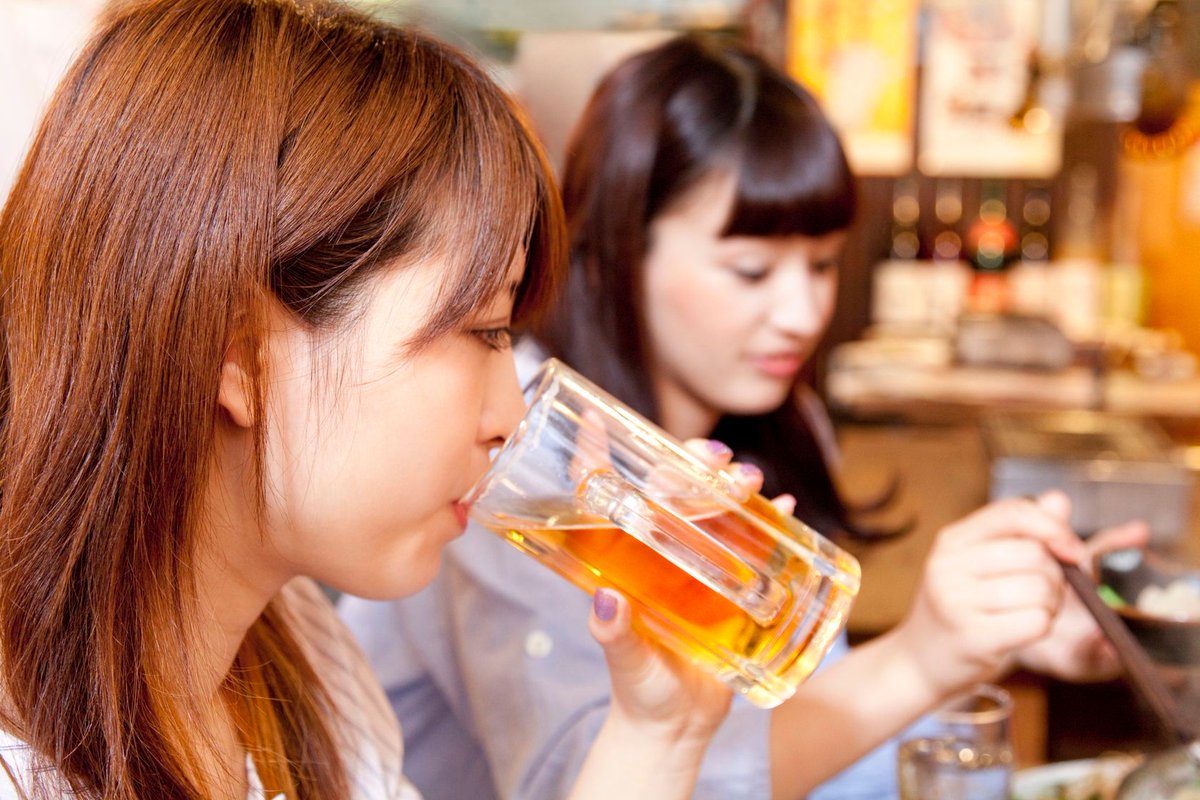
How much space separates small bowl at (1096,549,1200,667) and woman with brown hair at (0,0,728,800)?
550 millimetres

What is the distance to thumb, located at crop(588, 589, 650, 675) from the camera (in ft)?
2.87

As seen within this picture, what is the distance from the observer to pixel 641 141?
1.55 metres

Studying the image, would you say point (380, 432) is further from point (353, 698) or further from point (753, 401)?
point (753, 401)

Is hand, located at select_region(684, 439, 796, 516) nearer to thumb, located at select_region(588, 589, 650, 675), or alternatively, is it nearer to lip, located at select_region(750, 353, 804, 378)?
thumb, located at select_region(588, 589, 650, 675)

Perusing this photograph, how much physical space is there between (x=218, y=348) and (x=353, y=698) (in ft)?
1.64

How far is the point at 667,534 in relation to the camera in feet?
2.68

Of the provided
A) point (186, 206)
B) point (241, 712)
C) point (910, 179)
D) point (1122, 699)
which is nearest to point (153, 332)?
point (186, 206)

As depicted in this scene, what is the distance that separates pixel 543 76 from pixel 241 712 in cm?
180

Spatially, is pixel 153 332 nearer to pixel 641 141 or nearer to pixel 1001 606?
pixel 1001 606

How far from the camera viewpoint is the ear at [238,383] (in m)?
0.76

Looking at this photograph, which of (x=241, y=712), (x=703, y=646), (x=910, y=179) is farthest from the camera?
(x=910, y=179)

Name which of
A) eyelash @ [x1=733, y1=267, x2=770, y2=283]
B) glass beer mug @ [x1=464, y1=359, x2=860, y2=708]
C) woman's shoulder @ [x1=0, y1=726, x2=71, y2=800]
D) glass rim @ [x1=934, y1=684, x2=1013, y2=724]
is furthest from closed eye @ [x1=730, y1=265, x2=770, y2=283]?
woman's shoulder @ [x1=0, y1=726, x2=71, y2=800]

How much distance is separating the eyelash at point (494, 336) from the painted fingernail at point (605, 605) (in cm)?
20

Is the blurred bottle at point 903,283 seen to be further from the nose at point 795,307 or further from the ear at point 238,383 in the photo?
the ear at point 238,383
